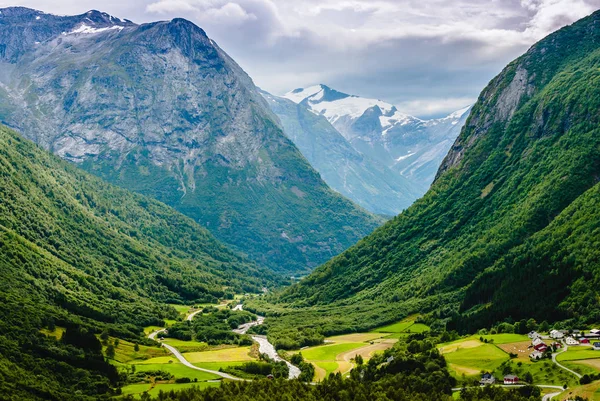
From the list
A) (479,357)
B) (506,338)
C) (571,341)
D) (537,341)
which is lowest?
(479,357)

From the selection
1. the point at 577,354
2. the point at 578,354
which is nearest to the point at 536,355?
the point at 577,354

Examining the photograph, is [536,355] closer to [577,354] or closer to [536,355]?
[536,355]

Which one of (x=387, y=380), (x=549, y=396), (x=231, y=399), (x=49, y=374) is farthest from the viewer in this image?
(x=49, y=374)

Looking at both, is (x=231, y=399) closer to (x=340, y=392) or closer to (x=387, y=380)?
(x=340, y=392)

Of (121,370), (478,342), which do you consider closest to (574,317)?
(478,342)

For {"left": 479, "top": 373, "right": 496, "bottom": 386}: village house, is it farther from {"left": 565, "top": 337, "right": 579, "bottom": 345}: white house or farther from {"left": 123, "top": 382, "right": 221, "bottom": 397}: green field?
{"left": 123, "top": 382, "right": 221, "bottom": 397}: green field

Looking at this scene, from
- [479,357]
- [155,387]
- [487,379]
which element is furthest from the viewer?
[155,387]

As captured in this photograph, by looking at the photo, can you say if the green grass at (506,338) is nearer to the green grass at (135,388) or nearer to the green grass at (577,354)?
the green grass at (577,354)
